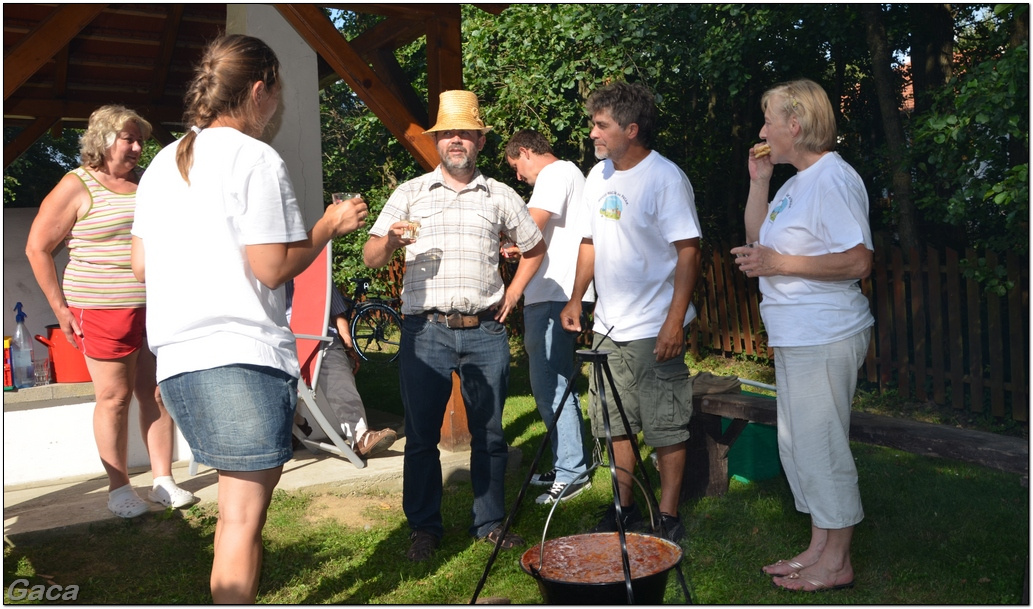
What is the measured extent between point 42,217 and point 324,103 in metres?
14.3

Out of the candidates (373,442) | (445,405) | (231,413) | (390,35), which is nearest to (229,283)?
(231,413)

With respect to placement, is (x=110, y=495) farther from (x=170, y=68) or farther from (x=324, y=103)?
(x=324, y=103)

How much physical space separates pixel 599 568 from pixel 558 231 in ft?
7.36

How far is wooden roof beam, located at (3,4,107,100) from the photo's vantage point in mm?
4227

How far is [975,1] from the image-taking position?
7.68 metres

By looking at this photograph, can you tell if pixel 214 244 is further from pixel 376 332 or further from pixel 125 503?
pixel 376 332

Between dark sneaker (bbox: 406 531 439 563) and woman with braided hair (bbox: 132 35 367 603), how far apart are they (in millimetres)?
1446

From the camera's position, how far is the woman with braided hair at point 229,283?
2.18 meters

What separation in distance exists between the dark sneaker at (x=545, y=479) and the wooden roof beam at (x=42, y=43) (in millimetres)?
3200

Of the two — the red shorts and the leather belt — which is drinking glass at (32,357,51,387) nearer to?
the red shorts

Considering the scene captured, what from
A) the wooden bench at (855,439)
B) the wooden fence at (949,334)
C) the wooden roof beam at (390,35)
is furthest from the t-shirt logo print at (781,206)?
the wooden fence at (949,334)

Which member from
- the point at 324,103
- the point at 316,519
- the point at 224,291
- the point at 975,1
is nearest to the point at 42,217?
the point at 316,519

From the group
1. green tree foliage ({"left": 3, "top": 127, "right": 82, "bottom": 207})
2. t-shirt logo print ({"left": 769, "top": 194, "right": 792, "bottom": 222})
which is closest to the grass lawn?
t-shirt logo print ({"left": 769, "top": 194, "right": 792, "bottom": 222})

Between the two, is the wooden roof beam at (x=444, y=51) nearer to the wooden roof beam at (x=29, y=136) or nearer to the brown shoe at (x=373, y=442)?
the brown shoe at (x=373, y=442)
